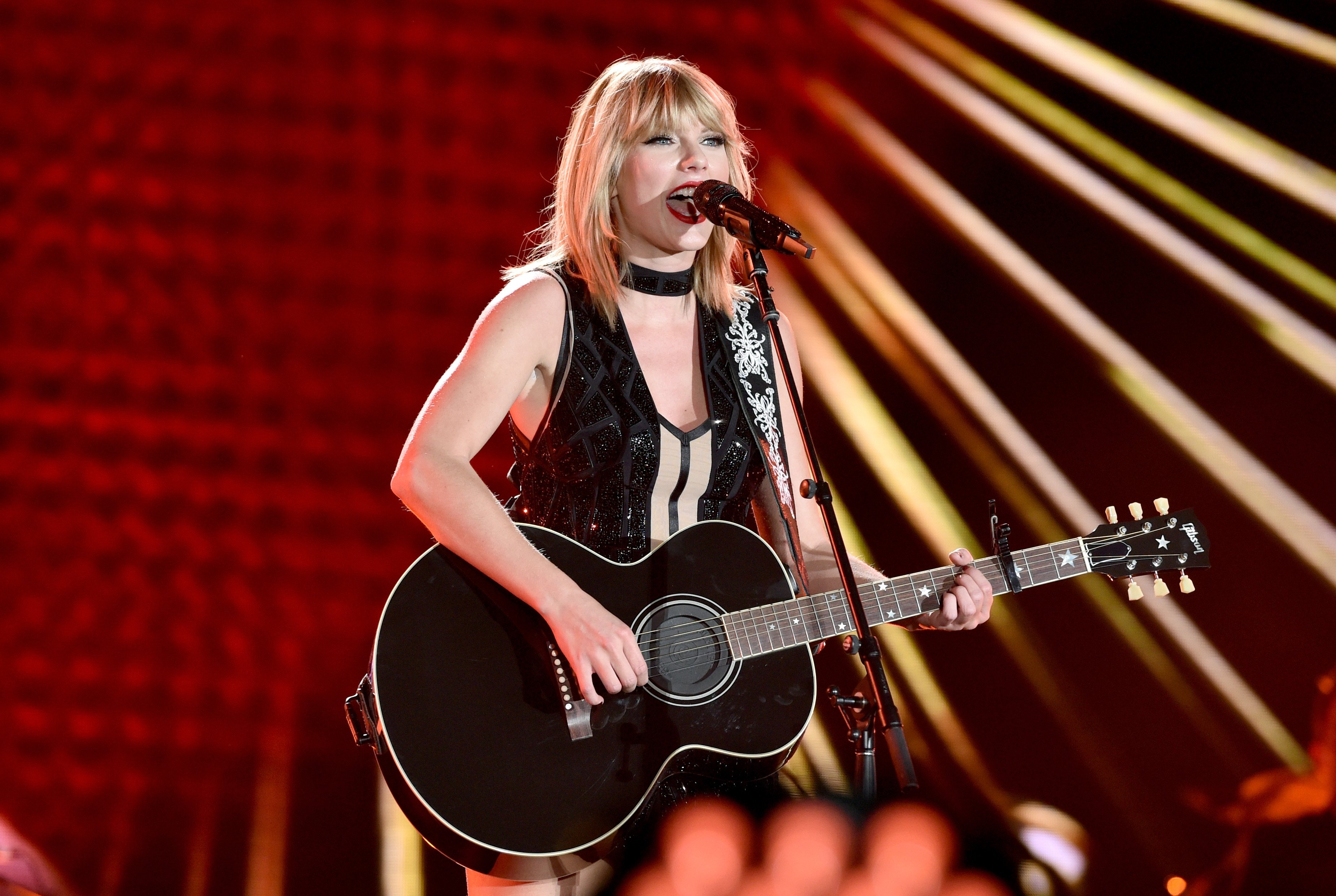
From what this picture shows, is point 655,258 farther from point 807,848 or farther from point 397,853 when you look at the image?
point 397,853

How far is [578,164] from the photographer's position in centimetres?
227

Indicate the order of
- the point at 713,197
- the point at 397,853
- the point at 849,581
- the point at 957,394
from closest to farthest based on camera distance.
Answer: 1. the point at 849,581
2. the point at 713,197
3. the point at 397,853
4. the point at 957,394

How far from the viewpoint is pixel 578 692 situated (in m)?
1.83

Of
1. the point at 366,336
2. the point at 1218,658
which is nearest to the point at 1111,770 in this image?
the point at 1218,658

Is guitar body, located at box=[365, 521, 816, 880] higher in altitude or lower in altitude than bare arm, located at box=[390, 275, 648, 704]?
lower

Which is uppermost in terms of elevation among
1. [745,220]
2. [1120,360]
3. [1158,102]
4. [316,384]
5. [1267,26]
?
[1267,26]

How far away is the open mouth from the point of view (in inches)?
82.1

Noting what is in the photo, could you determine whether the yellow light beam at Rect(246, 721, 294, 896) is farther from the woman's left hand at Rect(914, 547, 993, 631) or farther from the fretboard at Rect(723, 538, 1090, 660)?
the woman's left hand at Rect(914, 547, 993, 631)

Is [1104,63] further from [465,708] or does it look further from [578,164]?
[465,708]

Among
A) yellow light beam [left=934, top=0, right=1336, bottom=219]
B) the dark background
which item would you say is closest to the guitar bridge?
the dark background

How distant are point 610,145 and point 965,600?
49.2 inches

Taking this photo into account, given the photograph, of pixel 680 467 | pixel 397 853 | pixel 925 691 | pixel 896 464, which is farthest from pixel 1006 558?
pixel 397 853

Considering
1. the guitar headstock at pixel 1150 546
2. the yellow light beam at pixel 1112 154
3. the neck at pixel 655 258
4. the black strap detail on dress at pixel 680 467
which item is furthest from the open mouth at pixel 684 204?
the yellow light beam at pixel 1112 154

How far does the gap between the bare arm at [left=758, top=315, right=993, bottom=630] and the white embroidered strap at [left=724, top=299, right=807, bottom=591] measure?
3 centimetres
